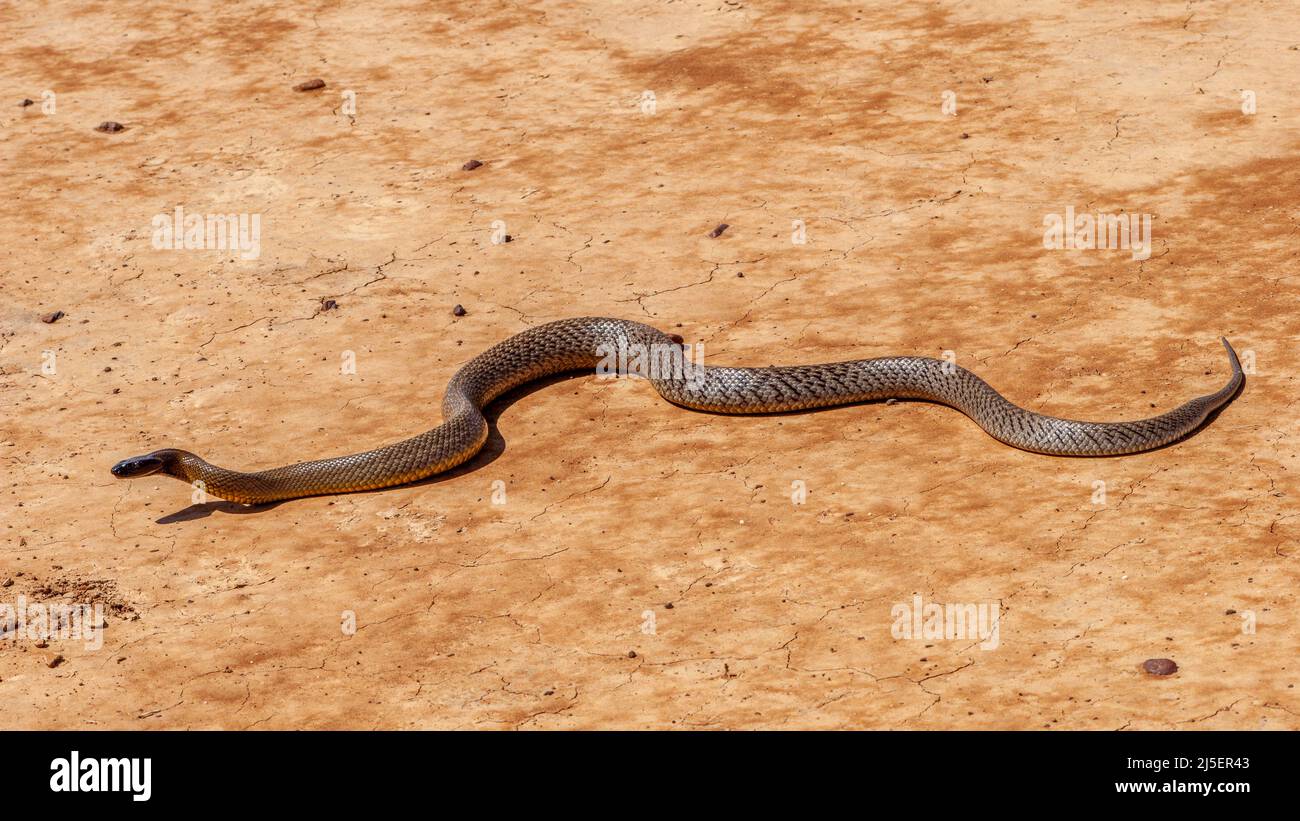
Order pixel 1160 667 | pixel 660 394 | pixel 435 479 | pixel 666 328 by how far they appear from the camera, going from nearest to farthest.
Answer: pixel 1160 667, pixel 435 479, pixel 660 394, pixel 666 328

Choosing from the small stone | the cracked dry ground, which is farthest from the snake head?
the small stone

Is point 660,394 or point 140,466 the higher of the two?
point 660,394

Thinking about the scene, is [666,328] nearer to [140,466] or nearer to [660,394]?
[660,394]

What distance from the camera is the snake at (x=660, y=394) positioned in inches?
349

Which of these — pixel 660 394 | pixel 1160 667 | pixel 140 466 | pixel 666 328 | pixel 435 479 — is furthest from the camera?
pixel 666 328

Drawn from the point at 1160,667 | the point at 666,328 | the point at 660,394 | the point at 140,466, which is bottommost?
the point at 140,466

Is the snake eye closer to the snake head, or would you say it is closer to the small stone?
the snake head

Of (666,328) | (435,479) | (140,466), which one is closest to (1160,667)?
(435,479)

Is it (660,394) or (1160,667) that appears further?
(660,394)

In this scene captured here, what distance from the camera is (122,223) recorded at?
1388 centimetres

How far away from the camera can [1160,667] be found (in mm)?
6672

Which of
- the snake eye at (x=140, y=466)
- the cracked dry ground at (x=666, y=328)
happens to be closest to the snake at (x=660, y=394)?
the snake eye at (x=140, y=466)

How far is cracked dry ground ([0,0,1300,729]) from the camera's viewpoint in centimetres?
731

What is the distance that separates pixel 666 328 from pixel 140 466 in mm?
3979
